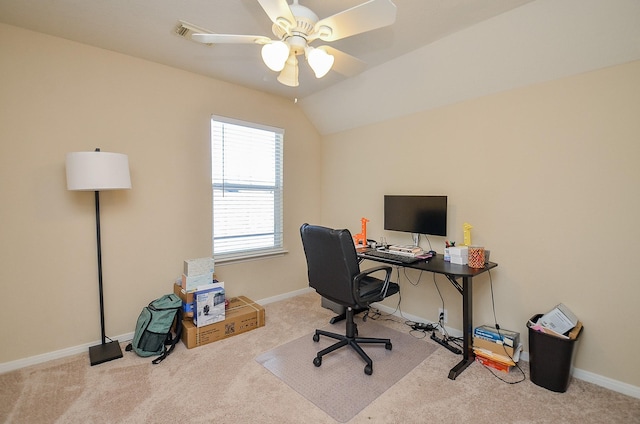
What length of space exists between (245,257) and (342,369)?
5.53 feet

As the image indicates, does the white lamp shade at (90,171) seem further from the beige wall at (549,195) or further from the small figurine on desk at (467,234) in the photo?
the small figurine on desk at (467,234)

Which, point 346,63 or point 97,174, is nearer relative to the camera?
point 346,63

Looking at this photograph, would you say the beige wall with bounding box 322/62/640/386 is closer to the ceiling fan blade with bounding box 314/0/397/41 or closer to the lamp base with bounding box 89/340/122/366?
the ceiling fan blade with bounding box 314/0/397/41

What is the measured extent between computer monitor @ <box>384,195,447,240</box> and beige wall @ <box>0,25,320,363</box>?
1.84 m

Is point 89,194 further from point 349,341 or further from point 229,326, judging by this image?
point 349,341

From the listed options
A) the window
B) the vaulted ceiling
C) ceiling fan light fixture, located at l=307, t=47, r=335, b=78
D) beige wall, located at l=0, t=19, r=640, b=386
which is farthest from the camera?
the window

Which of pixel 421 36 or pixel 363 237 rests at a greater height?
pixel 421 36

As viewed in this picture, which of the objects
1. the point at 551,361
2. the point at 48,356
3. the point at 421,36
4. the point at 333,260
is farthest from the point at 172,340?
the point at 421,36

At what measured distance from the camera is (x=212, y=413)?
177 cm

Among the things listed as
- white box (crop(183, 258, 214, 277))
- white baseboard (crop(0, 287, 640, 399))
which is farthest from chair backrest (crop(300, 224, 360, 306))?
white baseboard (crop(0, 287, 640, 399))

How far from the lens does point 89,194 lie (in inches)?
97.2

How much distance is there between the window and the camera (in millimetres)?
3180

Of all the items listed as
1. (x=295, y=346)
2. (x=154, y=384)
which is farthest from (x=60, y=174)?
(x=295, y=346)

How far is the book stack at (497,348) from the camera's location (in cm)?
220
